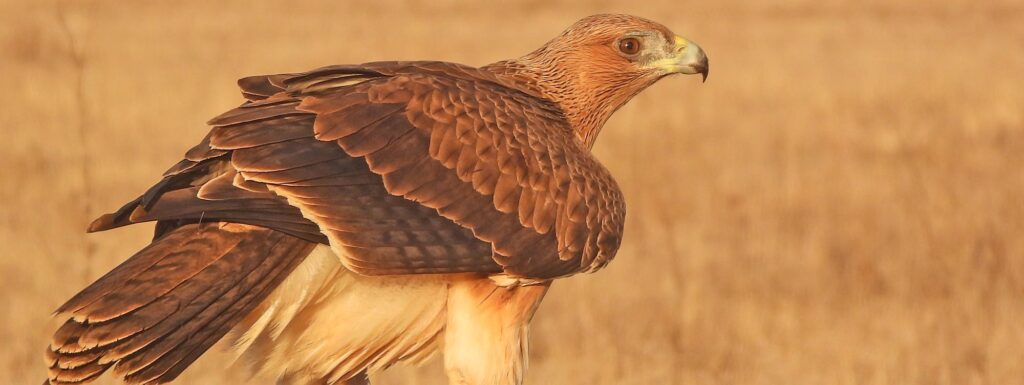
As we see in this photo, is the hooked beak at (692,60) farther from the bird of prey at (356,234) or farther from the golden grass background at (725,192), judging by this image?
the golden grass background at (725,192)

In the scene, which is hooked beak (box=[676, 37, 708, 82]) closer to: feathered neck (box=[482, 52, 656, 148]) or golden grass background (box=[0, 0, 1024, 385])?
feathered neck (box=[482, 52, 656, 148])

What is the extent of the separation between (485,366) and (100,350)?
1.30m

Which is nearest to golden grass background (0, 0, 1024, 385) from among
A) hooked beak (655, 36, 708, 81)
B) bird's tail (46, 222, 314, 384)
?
hooked beak (655, 36, 708, 81)

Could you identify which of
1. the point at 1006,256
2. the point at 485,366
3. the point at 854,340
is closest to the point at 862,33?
the point at 1006,256

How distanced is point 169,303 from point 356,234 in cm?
59

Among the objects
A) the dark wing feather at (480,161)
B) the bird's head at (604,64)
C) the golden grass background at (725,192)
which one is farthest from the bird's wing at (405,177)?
the golden grass background at (725,192)

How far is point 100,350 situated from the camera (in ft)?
14.9

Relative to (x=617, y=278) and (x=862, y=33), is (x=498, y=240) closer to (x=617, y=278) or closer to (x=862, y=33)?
(x=617, y=278)

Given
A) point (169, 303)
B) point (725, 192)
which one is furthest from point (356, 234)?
point (725, 192)

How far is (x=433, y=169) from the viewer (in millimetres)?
5148

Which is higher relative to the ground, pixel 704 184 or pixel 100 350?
pixel 100 350

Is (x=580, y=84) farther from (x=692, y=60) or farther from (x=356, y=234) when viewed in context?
(x=356, y=234)

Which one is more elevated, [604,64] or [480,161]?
[604,64]

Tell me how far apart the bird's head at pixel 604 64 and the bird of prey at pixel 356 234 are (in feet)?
0.54
